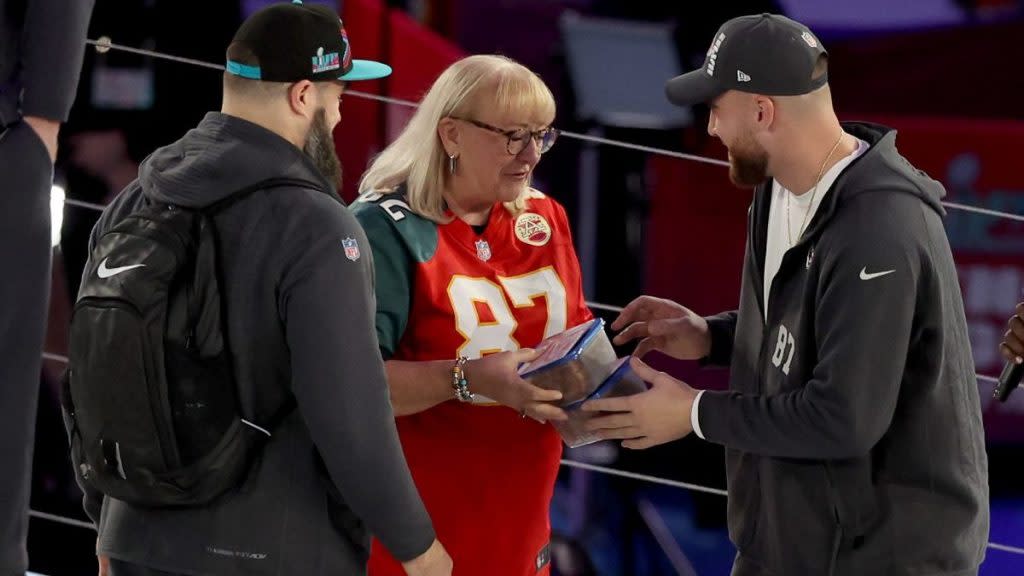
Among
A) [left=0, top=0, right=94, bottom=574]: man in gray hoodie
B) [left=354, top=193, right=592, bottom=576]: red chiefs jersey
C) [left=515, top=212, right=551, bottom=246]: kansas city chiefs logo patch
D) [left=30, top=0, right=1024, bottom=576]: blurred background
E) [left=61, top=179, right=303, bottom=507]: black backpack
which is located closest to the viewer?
[left=61, top=179, right=303, bottom=507]: black backpack

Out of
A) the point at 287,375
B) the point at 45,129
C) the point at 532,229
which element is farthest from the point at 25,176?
the point at 532,229

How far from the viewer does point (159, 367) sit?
1483mm

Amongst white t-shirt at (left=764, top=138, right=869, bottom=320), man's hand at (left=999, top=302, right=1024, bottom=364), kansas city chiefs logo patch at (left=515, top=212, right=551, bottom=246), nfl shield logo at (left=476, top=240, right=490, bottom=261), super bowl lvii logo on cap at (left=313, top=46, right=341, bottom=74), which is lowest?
man's hand at (left=999, top=302, right=1024, bottom=364)

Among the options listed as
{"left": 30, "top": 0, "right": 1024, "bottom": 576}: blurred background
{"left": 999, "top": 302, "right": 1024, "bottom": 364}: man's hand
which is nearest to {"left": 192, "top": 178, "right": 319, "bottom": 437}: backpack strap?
{"left": 999, "top": 302, "right": 1024, "bottom": 364}: man's hand

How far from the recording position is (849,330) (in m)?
1.65

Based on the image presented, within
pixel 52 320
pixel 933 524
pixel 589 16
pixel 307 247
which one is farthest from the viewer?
pixel 589 16

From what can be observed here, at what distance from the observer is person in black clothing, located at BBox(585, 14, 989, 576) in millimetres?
1663

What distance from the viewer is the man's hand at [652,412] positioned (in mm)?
1831

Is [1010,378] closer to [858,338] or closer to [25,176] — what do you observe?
[858,338]

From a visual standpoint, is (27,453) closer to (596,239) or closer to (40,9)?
(40,9)

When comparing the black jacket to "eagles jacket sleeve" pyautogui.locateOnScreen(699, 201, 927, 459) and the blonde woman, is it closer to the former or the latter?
"eagles jacket sleeve" pyautogui.locateOnScreen(699, 201, 927, 459)

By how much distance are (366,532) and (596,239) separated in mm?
2834

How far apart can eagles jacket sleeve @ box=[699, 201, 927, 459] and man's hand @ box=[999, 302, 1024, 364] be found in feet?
1.37

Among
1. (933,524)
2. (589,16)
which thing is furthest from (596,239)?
(933,524)
